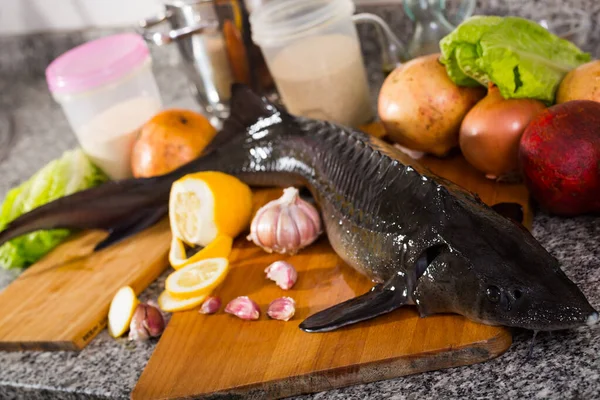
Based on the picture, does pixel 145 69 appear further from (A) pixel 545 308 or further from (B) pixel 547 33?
(A) pixel 545 308

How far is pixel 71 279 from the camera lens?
58.6 inches

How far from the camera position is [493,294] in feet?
3.17

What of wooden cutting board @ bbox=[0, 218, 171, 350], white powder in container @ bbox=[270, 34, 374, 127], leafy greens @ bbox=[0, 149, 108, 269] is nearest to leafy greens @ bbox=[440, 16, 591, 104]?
white powder in container @ bbox=[270, 34, 374, 127]

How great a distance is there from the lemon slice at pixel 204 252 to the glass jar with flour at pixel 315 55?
46 cm

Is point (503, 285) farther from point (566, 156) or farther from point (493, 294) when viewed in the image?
point (566, 156)

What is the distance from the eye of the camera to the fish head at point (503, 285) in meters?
0.93

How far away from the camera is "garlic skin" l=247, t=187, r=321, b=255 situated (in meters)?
1.32

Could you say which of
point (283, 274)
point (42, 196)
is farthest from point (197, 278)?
point (42, 196)

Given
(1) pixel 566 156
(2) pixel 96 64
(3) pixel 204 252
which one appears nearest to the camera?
(1) pixel 566 156

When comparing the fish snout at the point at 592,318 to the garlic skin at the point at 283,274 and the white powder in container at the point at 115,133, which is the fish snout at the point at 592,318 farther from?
the white powder in container at the point at 115,133

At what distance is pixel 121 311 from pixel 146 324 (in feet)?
0.29

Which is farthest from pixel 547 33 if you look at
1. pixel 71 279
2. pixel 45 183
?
pixel 45 183

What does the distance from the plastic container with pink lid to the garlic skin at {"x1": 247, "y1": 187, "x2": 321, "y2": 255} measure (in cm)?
60

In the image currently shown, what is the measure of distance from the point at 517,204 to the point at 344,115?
1.96ft
